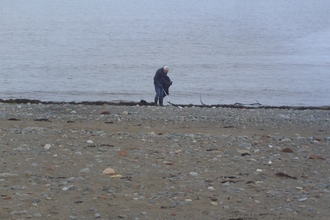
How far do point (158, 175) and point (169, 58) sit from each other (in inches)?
1295

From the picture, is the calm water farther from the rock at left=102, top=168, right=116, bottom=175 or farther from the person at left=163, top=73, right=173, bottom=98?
the rock at left=102, top=168, right=116, bottom=175

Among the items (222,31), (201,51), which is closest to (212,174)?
(201,51)

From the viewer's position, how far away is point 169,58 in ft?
135

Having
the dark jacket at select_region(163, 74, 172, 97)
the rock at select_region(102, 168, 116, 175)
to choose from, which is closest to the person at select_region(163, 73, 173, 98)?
the dark jacket at select_region(163, 74, 172, 97)

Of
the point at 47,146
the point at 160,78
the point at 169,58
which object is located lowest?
the point at 47,146

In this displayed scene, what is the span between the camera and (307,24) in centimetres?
7088

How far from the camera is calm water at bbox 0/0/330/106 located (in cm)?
2889

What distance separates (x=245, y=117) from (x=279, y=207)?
9.87 m

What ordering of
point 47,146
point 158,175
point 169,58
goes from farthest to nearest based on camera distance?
point 169,58 < point 47,146 < point 158,175

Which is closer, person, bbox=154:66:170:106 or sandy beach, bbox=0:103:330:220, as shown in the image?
sandy beach, bbox=0:103:330:220

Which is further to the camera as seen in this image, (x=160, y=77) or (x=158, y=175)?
(x=160, y=77)

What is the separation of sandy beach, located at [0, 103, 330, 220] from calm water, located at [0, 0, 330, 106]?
14.5m

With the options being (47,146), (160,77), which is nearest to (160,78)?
(160,77)

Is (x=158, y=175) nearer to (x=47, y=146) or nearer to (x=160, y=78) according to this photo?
(x=47, y=146)
